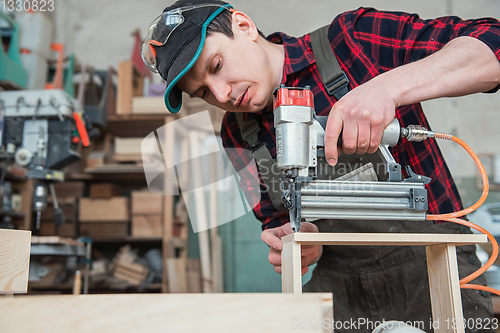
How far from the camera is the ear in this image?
1.17 m

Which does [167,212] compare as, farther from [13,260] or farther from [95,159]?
[13,260]

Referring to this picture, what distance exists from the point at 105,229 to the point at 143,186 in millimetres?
633

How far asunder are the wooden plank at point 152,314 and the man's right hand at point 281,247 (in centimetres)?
52

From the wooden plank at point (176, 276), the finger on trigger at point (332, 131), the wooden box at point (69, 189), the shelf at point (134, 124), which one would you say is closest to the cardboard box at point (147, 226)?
the wooden plank at point (176, 276)

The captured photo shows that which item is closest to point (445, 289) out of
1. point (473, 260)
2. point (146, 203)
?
point (473, 260)

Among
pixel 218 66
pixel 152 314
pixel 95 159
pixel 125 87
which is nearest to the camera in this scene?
pixel 152 314

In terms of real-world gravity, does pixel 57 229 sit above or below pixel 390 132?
below

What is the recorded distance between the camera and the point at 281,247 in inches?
38.8

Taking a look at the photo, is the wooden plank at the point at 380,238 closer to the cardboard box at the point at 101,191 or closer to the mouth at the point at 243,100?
the mouth at the point at 243,100

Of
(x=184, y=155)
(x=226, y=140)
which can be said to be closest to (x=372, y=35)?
(x=226, y=140)

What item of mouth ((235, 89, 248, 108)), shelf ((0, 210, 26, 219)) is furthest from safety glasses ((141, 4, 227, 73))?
shelf ((0, 210, 26, 219))

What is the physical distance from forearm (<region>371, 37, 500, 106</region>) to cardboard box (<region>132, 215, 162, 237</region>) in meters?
2.54

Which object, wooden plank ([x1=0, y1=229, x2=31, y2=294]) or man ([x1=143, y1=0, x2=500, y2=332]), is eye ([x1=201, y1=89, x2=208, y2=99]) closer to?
man ([x1=143, y1=0, x2=500, y2=332])

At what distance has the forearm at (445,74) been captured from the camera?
→ 33.3 inches
